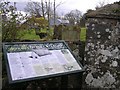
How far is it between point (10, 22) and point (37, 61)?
1.91 metres

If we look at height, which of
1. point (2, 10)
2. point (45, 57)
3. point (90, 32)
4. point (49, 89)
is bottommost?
point (49, 89)

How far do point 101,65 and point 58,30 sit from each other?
3.52 metres

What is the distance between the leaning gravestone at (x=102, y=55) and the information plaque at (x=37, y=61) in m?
0.54

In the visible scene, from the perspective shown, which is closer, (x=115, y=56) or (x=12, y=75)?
(x=12, y=75)

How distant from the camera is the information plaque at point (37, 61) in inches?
119

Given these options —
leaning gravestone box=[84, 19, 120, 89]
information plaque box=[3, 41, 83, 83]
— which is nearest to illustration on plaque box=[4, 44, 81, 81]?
information plaque box=[3, 41, 83, 83]

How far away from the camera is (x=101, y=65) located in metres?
3.94

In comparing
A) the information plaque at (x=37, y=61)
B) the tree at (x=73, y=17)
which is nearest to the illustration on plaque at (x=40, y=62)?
the information plaque at (x=37, y=61)

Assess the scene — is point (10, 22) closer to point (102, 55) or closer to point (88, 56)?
point (88, 56)

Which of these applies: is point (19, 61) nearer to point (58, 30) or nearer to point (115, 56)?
point (115, 56)

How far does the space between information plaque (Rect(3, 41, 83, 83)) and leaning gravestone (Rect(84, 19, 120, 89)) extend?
536mm

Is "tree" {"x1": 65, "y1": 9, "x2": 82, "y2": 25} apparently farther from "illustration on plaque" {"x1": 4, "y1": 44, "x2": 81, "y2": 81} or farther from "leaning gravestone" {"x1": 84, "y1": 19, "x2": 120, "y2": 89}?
"illustration on plaque" {"x1": 4, "y1": 44, "x2": 81, "y2": 81}

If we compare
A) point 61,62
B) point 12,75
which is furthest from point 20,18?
point 12,75

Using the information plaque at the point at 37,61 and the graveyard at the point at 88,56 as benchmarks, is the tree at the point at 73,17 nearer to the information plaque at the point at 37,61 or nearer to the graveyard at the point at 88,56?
the graveyard at the point at 88,56
